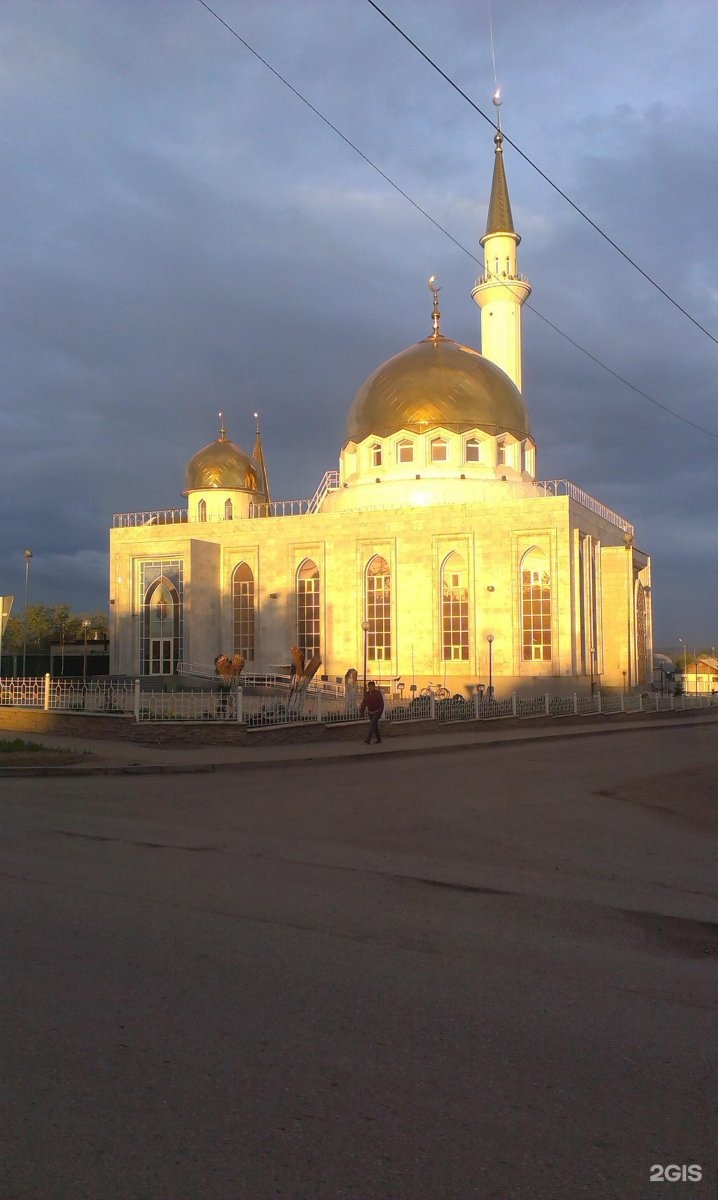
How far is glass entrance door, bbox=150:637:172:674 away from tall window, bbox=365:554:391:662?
294 inches

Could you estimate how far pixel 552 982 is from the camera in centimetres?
483

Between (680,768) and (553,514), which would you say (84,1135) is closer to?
(680,768)

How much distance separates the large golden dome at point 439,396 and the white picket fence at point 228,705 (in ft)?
43.8

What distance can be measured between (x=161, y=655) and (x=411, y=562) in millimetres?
9900

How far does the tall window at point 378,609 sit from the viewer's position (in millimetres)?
34219

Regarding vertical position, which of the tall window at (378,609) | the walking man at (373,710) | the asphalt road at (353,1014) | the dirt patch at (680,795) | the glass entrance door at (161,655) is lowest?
the dirt patch at (680,795)

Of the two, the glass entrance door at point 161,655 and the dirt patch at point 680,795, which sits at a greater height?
the glass entrance door at point 161,655

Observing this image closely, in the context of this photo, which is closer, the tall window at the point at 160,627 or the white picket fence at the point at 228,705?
the white picket fence at the point at 228,705

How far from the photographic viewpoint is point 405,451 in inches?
1442

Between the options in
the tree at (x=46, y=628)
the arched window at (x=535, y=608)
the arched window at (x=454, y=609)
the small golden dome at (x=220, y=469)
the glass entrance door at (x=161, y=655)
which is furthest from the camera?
the tree at (x=46, y=628)

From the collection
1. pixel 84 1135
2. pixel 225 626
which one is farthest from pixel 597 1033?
pixel 225 626

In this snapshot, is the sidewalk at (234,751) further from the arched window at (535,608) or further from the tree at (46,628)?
the tree at (46,628)

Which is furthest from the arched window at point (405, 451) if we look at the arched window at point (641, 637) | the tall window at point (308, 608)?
the arched window at point (641, 637)

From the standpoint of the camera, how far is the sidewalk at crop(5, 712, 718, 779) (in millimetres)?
14469
